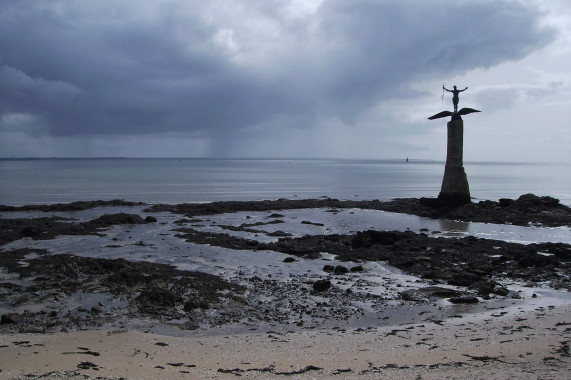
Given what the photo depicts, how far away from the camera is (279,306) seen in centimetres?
1046

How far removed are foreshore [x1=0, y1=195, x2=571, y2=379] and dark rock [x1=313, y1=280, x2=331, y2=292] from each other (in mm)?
27

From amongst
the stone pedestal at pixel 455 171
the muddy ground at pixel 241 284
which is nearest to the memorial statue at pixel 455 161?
the stone pedestal at pixel 455 171

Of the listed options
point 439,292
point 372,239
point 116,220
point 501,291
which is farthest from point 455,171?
point 116,220

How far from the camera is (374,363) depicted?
6969mm

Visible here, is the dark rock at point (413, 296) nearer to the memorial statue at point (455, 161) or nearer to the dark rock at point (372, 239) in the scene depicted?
the dark rock at point (372, 239)

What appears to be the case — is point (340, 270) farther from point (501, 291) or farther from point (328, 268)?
point (501, 291)

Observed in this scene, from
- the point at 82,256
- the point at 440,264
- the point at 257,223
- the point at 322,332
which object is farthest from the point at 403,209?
the point at 322,332

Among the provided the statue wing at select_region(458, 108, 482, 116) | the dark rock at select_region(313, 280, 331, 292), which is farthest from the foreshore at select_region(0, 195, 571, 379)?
the statue wing at select_region(458, 108, 482, 116)

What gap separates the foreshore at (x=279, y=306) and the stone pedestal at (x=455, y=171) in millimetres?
12855

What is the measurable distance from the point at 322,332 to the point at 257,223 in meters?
17.3

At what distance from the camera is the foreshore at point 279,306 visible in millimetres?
6938

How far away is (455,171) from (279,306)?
24583mm

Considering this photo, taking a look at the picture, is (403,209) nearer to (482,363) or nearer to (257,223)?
(257,223)

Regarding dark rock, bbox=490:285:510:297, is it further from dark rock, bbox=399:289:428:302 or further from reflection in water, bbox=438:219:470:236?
reflection in water, bbox=438:219:470:236
